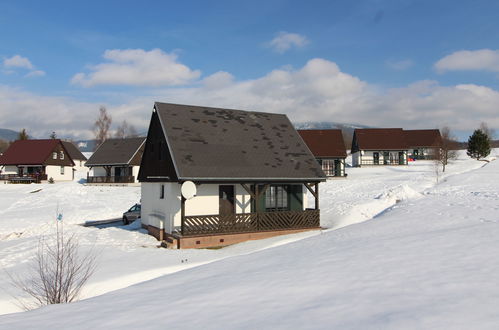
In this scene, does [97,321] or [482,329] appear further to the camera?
[97,321]

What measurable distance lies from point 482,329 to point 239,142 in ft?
54.9

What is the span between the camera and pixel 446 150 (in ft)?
168

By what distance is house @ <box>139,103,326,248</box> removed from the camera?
713 inches

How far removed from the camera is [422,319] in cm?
545

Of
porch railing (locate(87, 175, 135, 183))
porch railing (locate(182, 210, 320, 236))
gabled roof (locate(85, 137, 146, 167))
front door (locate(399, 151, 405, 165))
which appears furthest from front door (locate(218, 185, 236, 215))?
front door (locate(399, 151, 405, 165))

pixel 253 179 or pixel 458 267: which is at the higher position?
pixel 253 179

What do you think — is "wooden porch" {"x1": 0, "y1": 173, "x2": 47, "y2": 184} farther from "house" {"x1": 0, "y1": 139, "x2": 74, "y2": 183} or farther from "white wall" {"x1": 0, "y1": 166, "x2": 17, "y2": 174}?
"white wall" {"x1": 0, "y1": 166, "x2": 17, "y2": 174}

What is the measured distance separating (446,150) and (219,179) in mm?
43240

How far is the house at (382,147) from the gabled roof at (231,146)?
1601 inches

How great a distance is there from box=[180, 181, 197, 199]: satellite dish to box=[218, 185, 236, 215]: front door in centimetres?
216

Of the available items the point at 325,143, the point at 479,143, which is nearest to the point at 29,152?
the point at 325,143

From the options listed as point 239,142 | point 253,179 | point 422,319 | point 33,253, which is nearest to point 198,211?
point 253,179

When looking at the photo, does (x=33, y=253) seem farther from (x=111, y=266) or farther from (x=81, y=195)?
(x=81, y=195)

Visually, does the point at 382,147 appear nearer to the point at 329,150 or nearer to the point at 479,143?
the point at 329,150
